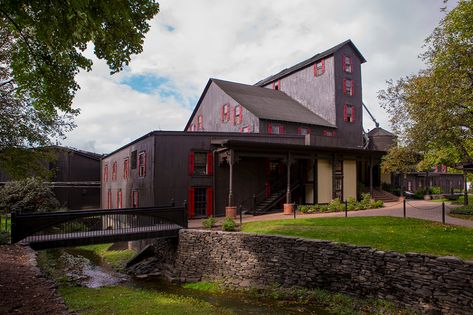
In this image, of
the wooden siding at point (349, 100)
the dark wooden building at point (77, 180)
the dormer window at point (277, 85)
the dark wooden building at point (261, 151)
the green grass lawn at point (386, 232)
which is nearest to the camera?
the green grass lawn at point (386, 232)

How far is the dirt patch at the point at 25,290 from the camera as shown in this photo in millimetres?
6172

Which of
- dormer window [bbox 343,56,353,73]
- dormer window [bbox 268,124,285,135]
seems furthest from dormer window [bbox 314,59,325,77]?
dormer window [bbox 268,124,285,135]

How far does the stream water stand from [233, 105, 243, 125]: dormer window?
51.2 feet

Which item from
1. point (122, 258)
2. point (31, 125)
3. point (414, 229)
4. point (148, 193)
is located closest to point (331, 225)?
point (414, 229)

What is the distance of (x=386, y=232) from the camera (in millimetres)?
13172

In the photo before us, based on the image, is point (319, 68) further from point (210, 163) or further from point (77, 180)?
point (77, 180)

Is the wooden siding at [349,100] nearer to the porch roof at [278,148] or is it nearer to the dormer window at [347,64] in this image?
the dormer window at [347,64]

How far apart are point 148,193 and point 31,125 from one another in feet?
24.6

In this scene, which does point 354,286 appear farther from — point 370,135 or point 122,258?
point 370,135

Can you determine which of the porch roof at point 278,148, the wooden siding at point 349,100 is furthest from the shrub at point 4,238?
the wooden siding at point 349,100

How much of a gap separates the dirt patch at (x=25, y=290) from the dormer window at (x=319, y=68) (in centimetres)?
3044

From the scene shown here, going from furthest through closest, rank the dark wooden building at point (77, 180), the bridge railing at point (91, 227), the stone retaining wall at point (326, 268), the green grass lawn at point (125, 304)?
the dark wooden building at point (77, 180), the bridge railing at point (91, 227), the stone retaining wall at point (326, 268), the green grass lawn at point (125, 304)

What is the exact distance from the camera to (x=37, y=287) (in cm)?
746

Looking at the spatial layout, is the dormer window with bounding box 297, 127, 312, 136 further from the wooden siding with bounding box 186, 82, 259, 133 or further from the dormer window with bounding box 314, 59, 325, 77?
the dormer window with bounding box 314, 59, 325, 77
